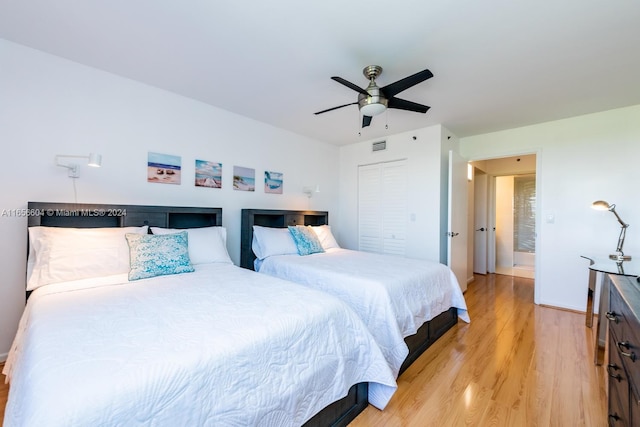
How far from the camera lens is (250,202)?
3.57 meters

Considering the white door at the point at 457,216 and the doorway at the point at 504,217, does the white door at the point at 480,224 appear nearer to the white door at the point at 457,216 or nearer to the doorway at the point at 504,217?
the doorway at the point at 504,217

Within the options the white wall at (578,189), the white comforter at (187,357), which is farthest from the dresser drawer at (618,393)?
the white wall at (578,189)

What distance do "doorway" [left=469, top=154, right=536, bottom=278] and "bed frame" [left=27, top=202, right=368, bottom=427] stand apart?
445 centimetres

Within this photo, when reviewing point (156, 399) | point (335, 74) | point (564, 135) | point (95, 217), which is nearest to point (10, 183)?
point (95, 217)

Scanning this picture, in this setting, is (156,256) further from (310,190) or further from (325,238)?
(310,190)

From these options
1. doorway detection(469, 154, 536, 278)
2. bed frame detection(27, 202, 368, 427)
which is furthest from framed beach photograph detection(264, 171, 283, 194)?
doorway detection(469, 154, 536, 278)

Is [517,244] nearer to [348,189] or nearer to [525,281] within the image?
[525,281]

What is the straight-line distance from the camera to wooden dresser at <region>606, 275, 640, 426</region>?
2.98 feet

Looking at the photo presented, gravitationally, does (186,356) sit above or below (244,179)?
below

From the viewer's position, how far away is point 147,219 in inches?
102

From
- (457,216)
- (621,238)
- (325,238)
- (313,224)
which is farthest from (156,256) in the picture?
(621,238)

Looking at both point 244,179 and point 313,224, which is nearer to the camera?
point 244,179

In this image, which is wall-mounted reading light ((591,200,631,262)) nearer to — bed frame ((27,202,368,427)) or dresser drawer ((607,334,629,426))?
dresser drawer ((607,334,629,426))

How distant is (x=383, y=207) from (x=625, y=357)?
11.1ft
